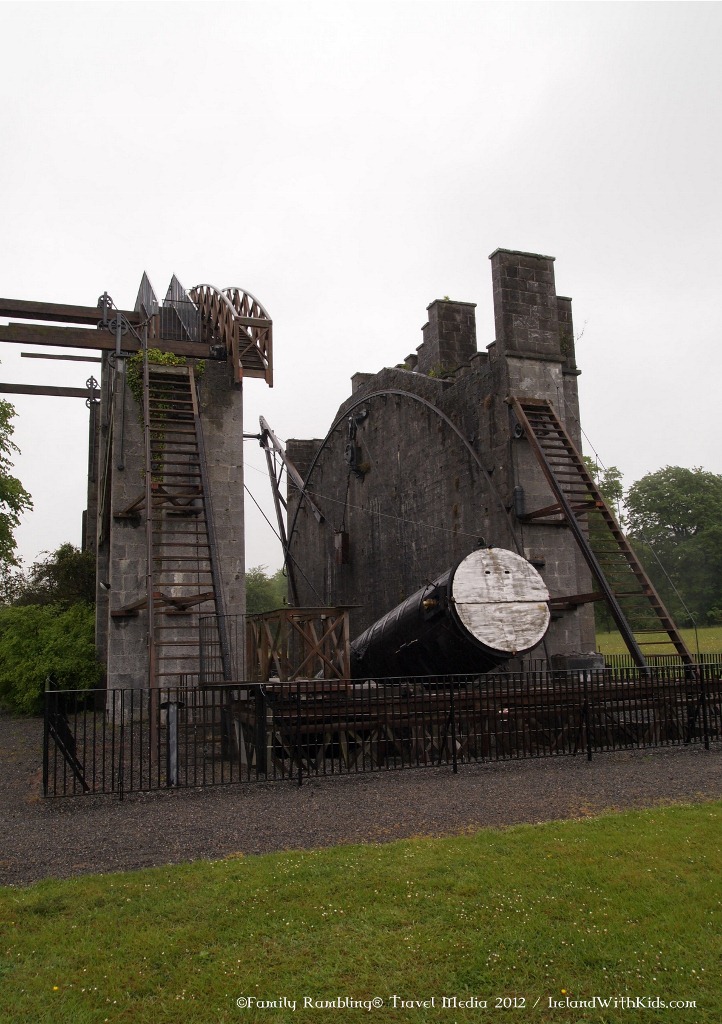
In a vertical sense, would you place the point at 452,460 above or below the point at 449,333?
below

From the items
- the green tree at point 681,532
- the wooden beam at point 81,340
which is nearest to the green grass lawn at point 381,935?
the wooden beam at point 81,340

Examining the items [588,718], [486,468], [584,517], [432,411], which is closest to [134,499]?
[486,468]

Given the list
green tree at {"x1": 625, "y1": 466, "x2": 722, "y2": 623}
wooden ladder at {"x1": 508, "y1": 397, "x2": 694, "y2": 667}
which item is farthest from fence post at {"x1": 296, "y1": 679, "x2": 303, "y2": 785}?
green tree at {"x1": 625, "y1": 466, "x2": 722, "y2": 623}

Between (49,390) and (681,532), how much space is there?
167 feet

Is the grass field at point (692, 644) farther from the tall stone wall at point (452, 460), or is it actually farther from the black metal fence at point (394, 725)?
the black metal fence at point (394, 725)

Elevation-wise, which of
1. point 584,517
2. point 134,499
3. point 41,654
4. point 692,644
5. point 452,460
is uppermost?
point 452,460

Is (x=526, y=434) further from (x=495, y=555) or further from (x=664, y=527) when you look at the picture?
(x=664, y=527)

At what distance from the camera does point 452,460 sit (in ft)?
67.3

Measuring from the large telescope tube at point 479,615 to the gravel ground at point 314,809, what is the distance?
6.26 ft

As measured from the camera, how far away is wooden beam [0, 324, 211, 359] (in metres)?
18.3

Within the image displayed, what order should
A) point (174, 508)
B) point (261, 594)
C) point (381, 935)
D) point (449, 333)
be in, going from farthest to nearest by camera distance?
point (261, 594) → point (449, 333) → point (174, 508) → point (381, 935)

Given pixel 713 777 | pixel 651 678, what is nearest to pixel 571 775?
pixel 713 777

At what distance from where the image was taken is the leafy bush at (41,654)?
747 inches

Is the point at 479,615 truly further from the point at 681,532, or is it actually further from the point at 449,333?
the point at 681,532
